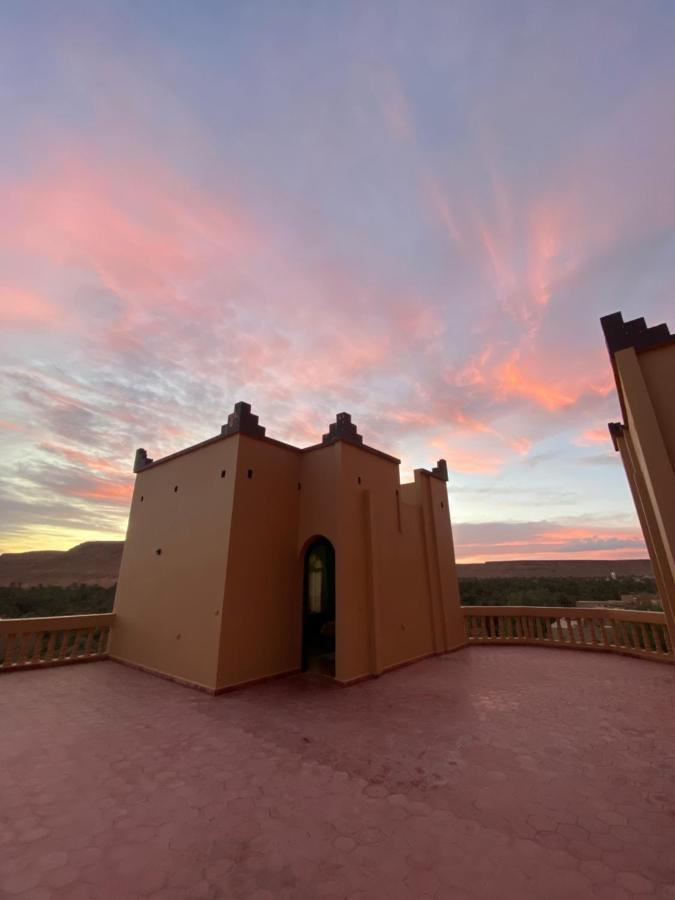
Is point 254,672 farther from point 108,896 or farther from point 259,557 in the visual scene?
point 108,896

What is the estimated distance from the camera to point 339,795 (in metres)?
3.17

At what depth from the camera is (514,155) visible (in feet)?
18.8

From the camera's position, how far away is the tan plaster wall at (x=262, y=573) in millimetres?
6475

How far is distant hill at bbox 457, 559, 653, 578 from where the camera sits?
34.4 meters

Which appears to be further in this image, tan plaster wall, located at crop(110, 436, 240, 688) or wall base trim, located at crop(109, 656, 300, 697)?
tan plaster wall, located at crop(110, 436, 240, 688)

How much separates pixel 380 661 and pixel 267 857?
16.6 feet

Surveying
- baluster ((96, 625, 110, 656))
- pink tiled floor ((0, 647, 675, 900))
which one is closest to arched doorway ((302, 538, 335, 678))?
pink tiled floor ((0, 647, 675, 900))

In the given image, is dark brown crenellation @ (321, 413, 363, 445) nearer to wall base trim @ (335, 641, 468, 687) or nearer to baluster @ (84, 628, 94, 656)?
wall base trim @ (335, 641, 468, 687)

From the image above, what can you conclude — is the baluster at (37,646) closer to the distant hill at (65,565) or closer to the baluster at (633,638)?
the baluster at (633,638)

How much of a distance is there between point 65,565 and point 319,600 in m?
31.9

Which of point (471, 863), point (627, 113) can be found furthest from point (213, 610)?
point (627, 113)

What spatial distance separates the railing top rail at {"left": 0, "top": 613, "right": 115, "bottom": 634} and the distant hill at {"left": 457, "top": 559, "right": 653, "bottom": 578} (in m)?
32.8

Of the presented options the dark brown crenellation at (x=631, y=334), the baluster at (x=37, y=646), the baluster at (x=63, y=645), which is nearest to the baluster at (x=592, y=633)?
the dark brown crenellation at (x=631, y=334)

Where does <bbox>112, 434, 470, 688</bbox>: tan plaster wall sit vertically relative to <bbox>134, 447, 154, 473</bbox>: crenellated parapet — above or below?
below
